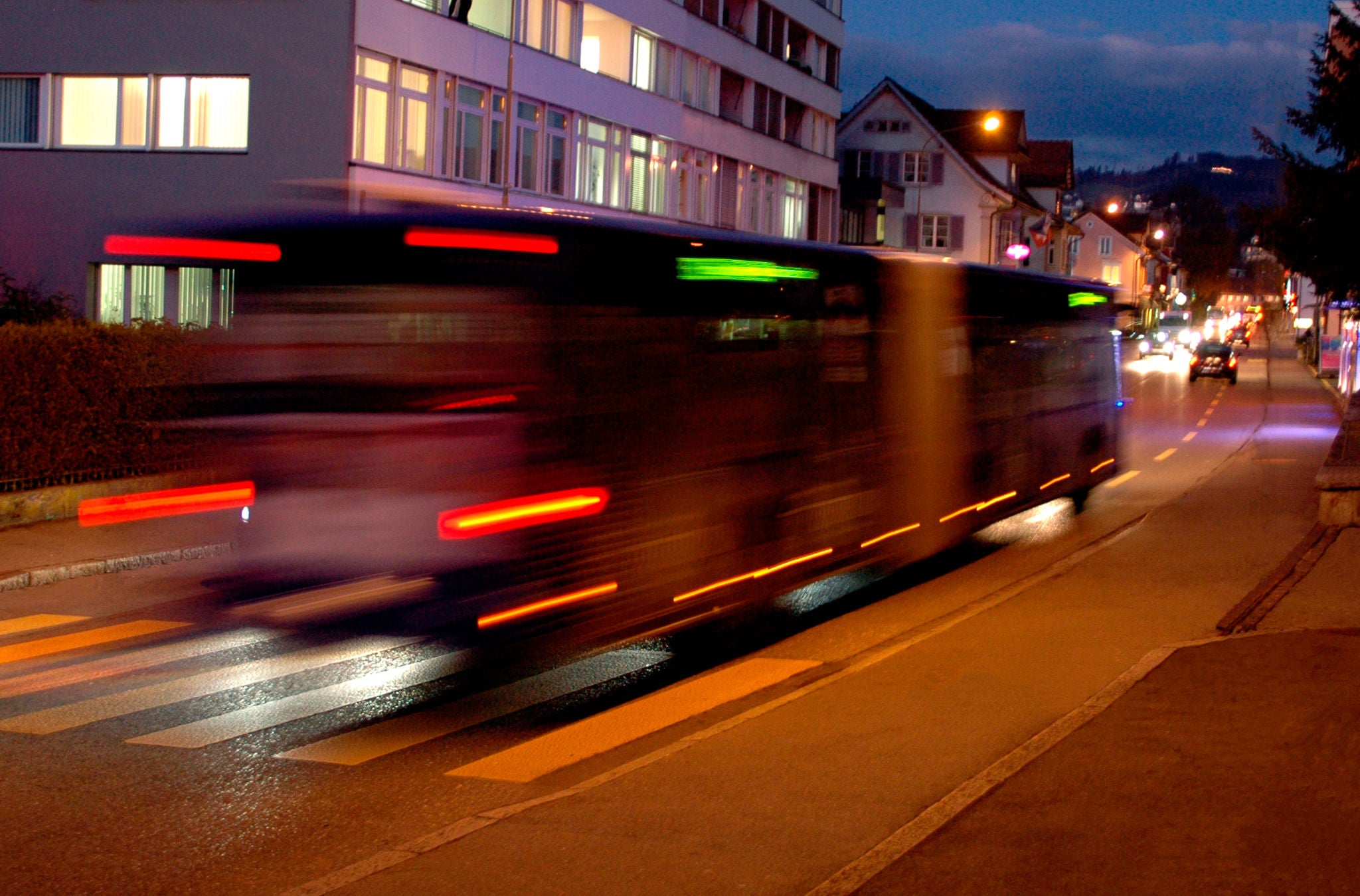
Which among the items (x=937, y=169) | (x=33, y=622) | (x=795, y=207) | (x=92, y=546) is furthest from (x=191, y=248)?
(x=937, y=169)

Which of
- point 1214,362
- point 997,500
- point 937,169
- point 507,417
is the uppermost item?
point 937,169

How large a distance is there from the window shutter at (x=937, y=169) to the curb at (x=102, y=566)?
5973 centimetres

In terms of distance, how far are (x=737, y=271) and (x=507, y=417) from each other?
8.42 ft

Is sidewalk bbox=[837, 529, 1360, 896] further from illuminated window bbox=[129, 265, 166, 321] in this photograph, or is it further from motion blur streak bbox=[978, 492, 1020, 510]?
illuminated window bbox=[129, 265, 166, 321]

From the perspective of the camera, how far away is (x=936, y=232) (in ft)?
225

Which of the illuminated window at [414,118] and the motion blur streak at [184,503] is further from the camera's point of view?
the illuminated window at [414,118]

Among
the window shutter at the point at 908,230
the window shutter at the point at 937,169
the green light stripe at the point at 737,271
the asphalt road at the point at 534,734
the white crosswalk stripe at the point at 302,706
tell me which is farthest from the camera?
the window shutter at the point at 937,169

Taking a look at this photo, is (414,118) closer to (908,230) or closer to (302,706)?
(302,706)

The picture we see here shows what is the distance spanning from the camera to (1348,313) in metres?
30.8

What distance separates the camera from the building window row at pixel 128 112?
26.1 meters

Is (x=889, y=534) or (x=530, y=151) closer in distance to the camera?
(x=889, y=534)

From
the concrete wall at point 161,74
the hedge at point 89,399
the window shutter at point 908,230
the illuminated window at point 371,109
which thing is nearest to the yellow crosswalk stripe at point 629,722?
the hedge at point 89,399

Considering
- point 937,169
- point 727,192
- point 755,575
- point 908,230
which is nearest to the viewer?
point 755,575

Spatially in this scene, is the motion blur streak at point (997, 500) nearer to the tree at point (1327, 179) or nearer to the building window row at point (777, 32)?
the tree at point (1327, 179)
